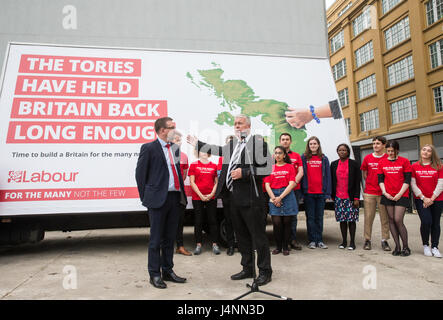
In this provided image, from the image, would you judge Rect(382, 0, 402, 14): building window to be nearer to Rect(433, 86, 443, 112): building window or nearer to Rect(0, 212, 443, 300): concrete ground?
Rect(433, 86, 443, 112): building window

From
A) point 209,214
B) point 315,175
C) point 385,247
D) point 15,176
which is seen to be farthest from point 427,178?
point 15,176

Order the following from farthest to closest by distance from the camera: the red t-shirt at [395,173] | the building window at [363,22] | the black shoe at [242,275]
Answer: the building window at [363,22]
the red t-shirt at [395,173]
the black shoe at [242,275]

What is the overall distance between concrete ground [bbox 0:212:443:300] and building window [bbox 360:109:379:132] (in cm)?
1862

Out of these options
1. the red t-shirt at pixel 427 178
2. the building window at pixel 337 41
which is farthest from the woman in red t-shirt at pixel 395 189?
the building window at pixel 337 41

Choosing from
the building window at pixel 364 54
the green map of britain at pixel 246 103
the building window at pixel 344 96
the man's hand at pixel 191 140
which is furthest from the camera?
the building window at pixel 344 96

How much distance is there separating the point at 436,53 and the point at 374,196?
16.1 meters

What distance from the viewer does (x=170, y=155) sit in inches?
147

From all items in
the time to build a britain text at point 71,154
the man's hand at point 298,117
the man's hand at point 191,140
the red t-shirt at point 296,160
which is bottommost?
the red t-shirt at point 296,160

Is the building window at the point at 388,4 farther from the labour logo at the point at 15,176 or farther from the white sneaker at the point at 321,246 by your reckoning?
the labour logo at the point at 15,176

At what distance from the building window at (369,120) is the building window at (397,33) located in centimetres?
452

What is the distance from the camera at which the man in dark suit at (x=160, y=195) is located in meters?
3.42

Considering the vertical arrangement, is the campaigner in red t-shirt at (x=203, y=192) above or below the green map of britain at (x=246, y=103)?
below

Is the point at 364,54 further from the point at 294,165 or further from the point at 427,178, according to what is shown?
the point at 294,165

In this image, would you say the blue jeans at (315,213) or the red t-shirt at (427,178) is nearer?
the red t-shirt at (427,178)
